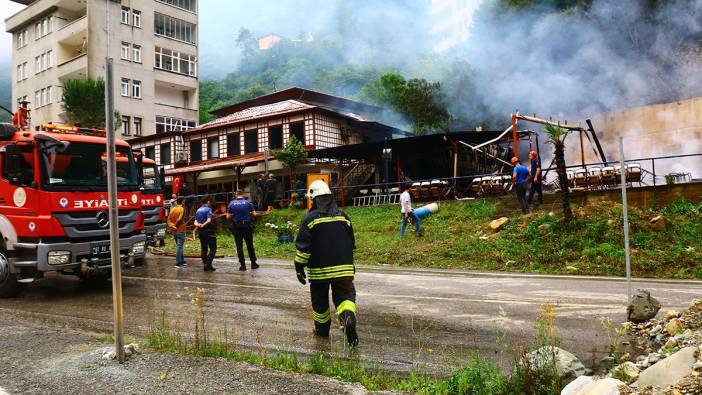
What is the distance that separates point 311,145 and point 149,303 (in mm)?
22821

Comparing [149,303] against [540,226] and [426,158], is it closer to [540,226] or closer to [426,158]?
[540,226]

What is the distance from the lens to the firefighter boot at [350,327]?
5.76m

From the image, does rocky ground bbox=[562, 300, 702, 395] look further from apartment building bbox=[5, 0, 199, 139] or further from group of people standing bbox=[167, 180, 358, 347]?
apartment building bbox=[5, 0, 199, 139]

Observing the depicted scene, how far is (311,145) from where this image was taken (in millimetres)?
30938

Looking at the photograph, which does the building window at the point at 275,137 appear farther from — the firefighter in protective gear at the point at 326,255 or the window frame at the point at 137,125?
the firefighter in protective gear at the point at 326,255

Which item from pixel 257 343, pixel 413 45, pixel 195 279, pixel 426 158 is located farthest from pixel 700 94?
pixel 413 45

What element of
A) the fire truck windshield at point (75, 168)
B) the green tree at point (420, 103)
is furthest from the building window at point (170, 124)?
the fire truck windshield at point (75, 168)

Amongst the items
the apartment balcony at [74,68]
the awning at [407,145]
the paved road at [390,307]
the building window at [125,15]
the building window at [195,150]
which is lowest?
the paved road at [390,307]

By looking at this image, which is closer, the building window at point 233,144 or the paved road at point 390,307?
the paved road at point 390,307

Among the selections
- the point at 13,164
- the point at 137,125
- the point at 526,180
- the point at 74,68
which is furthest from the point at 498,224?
the point at 74,68

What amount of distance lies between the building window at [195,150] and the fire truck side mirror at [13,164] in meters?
28.0

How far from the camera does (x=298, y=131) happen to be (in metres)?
31.8

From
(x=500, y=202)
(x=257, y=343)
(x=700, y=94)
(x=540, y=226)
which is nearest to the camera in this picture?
(x=257, y=343)

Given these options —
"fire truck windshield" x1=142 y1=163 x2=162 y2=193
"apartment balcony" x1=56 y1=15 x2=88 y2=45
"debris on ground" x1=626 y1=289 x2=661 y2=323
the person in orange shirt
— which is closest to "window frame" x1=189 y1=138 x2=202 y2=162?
"apartment balcony" x1=56 y1=15 x2=88 y2=45
